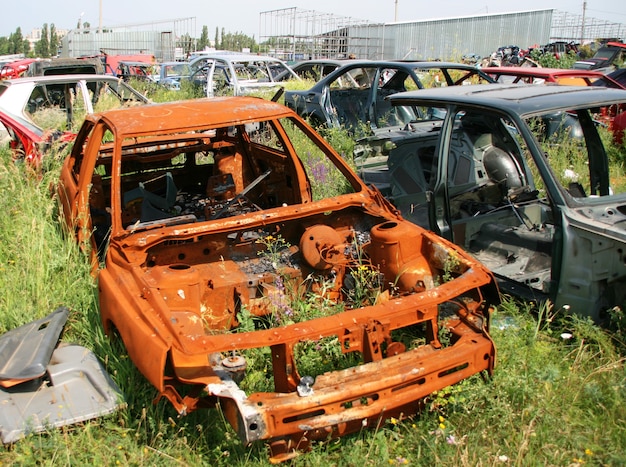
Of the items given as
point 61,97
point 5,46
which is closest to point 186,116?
point 61,97

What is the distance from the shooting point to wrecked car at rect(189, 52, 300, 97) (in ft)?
44.4

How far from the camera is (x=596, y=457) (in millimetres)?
2934

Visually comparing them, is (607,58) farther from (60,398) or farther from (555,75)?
(60,398)

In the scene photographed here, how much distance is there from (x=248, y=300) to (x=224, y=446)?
1034 mm

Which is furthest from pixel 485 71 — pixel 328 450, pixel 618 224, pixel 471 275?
pixel 328 450

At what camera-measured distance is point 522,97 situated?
176 inches

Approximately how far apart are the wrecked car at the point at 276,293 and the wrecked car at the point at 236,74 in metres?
8.37

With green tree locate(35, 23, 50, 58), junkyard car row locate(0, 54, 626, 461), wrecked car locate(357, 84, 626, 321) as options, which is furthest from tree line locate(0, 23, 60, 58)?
wrecked car locate(357, 84, 626, 321)

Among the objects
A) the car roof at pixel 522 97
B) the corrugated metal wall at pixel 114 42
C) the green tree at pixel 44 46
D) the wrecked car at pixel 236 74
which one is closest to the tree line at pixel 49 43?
the green tree at pixel 44 46

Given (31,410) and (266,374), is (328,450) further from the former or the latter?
(31,410)

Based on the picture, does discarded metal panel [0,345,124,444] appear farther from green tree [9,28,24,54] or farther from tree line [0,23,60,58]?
green tree [9,28,24,54]

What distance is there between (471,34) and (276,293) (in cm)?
3002

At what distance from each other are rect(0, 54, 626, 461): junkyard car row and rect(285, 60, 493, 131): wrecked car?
217 cm

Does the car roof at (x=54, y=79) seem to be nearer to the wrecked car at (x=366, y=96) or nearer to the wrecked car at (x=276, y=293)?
the wrecked car at (x=366, y=96)
